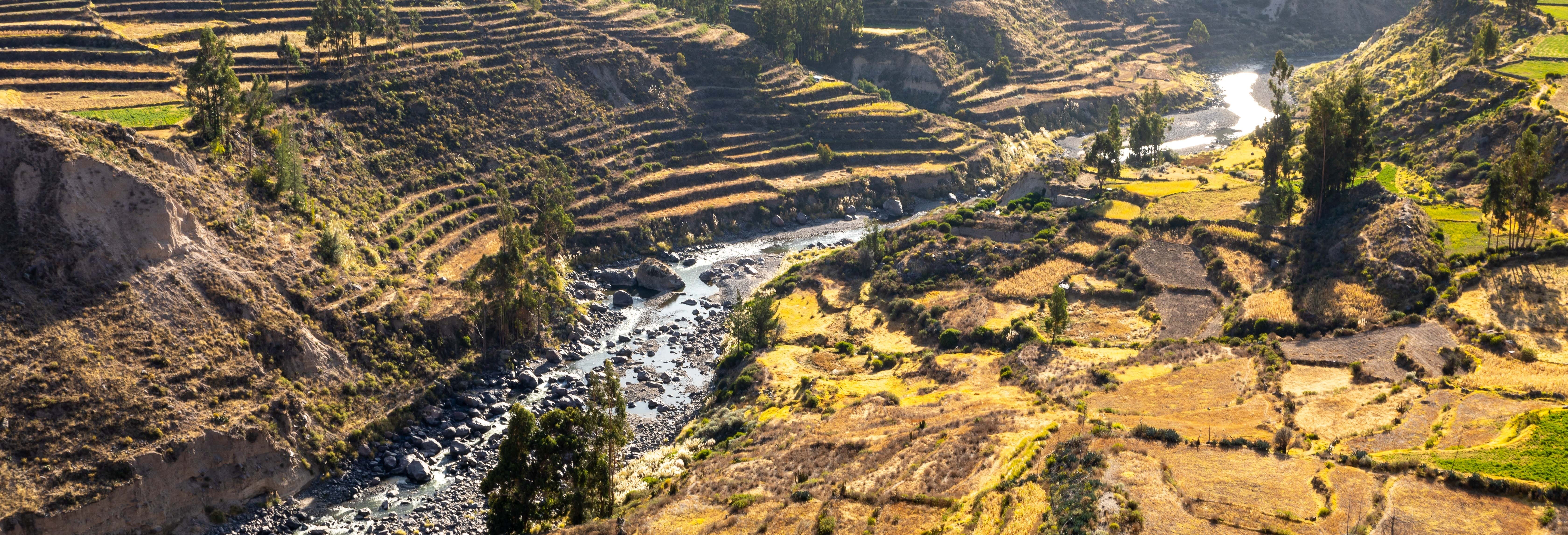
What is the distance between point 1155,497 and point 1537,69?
86131 mm

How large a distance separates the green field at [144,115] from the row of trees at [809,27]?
88174 millimetres

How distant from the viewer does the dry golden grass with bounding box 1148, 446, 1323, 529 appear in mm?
46656

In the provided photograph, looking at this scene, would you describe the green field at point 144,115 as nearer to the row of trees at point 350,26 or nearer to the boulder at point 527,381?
the row of trees at point 350,26

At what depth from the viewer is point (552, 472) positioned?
58.2m

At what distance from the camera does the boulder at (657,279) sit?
103938 millimetres

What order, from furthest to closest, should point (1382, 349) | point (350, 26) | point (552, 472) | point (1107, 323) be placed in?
point (350, 26) → point (1107, 323) → point (1382, 349) → point (552, 472)

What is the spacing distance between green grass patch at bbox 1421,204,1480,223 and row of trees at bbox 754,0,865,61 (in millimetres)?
94013

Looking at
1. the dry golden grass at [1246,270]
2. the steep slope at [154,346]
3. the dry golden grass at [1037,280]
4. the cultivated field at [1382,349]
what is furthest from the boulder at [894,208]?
the steep slope at [154,346]

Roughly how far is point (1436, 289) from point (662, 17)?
114353 mm

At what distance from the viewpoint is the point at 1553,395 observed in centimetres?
5528

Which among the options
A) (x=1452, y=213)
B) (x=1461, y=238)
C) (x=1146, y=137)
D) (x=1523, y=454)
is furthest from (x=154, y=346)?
(x=1146, y=137)

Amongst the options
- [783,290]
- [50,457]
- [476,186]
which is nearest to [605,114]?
[476,186]

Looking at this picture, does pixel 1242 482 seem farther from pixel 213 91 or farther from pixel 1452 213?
pixel 213 91

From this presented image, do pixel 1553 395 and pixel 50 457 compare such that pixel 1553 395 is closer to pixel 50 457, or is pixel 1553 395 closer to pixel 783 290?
pixel 783 290
